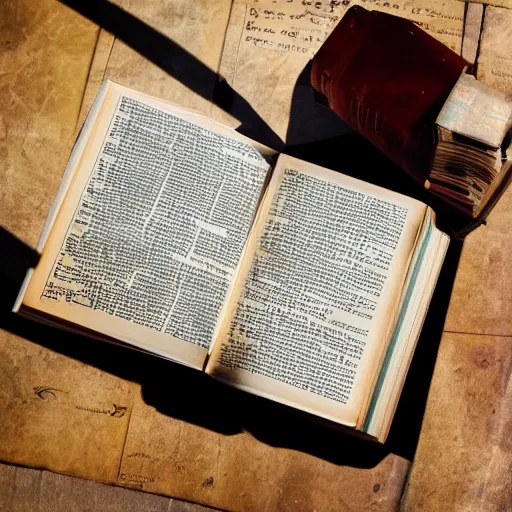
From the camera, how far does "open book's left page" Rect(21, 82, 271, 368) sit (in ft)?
3.98

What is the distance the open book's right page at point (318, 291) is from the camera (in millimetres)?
1213

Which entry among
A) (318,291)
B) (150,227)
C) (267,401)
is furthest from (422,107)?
(267,401)

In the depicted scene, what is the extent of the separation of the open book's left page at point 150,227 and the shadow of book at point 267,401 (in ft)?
0.95

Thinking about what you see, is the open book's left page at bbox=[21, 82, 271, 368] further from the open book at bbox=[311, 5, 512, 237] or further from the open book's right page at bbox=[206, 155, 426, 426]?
the open book at bbox=[311, 5, 512, 237]

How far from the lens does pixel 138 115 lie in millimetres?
1267

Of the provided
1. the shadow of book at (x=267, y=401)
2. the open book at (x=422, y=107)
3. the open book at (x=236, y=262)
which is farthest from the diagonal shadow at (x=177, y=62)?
the open book at (x=236, y=262)

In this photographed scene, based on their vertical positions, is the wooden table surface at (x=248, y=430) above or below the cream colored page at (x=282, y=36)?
below

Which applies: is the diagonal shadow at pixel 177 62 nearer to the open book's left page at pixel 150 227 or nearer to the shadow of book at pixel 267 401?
the shadow of book at pixel 267 401

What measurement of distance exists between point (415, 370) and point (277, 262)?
497 mm

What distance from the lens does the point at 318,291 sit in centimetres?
124

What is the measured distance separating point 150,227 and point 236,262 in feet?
0.66

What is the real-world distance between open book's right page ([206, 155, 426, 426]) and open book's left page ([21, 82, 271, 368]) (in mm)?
59

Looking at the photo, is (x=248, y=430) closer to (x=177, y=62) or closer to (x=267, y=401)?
(x=267, y=401)

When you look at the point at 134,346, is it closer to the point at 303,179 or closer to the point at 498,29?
the point at 303,179
